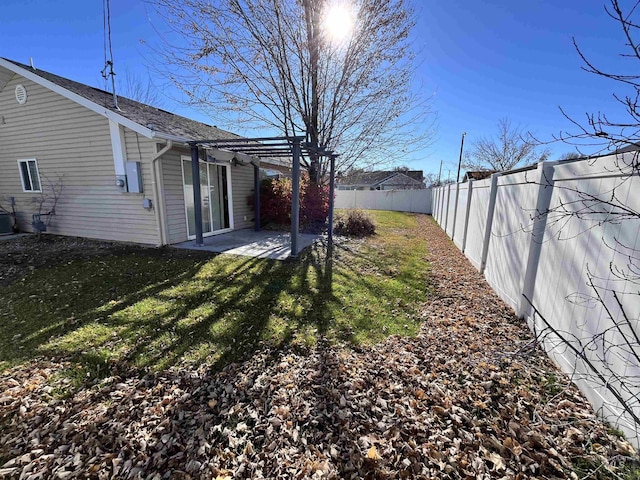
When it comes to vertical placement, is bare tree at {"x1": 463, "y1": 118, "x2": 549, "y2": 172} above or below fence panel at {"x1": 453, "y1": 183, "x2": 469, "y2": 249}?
above

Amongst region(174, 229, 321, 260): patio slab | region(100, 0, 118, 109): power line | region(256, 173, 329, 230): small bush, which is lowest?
region(174, 229, 321, 260): patio slab

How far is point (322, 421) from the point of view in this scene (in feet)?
7.17

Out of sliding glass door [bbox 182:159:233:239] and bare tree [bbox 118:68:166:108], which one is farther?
bare tree [bbox 118:68:166:108]

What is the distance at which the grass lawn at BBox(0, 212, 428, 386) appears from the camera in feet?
10.1

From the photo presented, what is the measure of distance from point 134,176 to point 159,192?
747 mm

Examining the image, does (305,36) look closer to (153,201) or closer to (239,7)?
(239,7)

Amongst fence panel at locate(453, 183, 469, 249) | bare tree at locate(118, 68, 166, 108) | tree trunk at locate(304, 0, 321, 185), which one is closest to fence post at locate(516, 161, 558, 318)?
fence panel at locate(453, 183, 469, 249)

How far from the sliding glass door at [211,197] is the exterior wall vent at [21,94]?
502cm

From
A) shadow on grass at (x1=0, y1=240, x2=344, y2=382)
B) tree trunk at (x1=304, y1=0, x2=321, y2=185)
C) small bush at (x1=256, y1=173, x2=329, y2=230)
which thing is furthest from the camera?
small bush at (x1=256, y1=173, x2=329, y2=230)

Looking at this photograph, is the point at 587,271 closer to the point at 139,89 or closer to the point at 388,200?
the point at 388,200

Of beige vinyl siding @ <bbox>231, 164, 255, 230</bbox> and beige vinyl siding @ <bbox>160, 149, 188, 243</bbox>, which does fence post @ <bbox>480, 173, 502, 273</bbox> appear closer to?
beige vinyl siding @ <bbox>160, 149, 188, 243</bbox>

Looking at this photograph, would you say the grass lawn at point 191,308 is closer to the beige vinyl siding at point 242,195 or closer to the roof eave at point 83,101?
the roof eave at point 83,101

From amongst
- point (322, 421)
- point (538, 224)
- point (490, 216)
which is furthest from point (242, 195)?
point (322, 421)

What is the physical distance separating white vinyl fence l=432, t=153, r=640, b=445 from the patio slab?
4.80m
